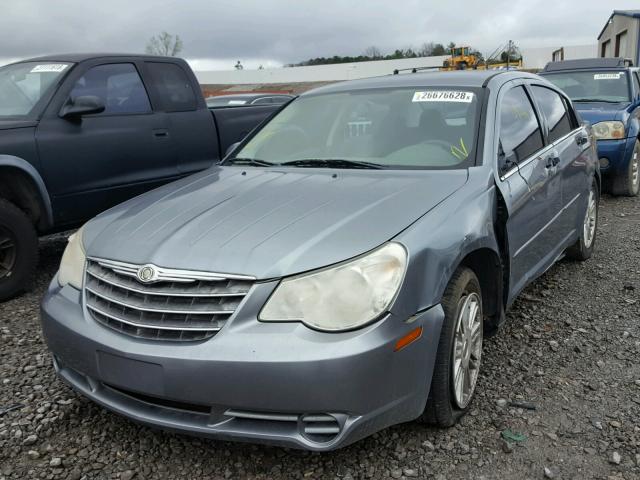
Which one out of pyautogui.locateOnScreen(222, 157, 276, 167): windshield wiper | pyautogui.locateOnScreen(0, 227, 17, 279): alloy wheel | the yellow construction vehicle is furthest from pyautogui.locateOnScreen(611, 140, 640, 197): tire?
the yellow construction vehicle

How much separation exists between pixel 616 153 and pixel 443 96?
16.5 feet

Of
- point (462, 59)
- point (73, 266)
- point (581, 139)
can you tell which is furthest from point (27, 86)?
point (462, 59)

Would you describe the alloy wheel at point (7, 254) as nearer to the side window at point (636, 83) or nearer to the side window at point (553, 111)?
the side window at point (553, 111)

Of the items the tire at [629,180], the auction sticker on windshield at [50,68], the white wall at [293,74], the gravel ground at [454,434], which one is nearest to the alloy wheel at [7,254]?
the gravel ground at [454,434]

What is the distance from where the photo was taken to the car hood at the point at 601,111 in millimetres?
7789

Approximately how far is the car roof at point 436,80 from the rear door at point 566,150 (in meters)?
0.40

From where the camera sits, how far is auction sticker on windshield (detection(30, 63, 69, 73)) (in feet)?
16.5

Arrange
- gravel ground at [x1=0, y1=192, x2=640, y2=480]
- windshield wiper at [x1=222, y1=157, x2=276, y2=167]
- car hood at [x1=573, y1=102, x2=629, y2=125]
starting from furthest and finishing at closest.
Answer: car hood at [x1=573, y1=102, x2=629, y2=125] < windshield wiper at [x1=222, y1=157, x2=276, y2=167] < gravel ground at [x1=0, y1=192, x2=640, y2=480]

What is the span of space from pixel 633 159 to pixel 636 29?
17424mm

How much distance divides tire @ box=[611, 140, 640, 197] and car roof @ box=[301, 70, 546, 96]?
435 cm

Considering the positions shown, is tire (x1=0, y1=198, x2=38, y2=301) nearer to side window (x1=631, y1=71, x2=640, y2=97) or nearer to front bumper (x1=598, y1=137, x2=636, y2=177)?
front bumper (x1=598, y1=137, x2=636, y2=177)

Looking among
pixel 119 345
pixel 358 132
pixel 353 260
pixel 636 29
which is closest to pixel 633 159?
pixel 358 132

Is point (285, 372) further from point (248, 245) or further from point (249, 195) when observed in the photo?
point (249, 195)

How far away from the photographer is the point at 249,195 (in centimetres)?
307
